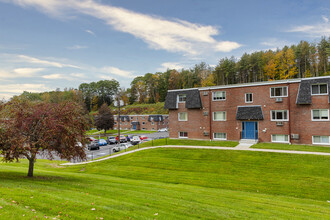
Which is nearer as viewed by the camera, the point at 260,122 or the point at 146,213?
the point at 146,213

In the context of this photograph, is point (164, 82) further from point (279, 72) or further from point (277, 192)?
point (277, 192)

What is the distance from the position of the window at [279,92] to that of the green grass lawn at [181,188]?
28.5 feet

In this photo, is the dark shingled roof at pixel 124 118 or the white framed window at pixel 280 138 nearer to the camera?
the white framed window at pixel 280 138

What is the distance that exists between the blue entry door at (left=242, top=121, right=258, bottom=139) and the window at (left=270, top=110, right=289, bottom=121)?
219 cm

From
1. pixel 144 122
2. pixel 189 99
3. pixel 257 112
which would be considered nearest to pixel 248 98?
pixel 257 112

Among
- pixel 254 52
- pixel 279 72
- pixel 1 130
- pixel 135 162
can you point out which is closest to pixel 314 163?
pixel 135 162

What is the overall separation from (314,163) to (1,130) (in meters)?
22.1

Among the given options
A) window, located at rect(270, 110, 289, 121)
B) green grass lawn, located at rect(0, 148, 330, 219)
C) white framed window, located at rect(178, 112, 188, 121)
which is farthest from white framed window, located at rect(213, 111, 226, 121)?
green grass lawn, located at rect(0, 148, 330, 219)

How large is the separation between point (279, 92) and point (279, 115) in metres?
2.78

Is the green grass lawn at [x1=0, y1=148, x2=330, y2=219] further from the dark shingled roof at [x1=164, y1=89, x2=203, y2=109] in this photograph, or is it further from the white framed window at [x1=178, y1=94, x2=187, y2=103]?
the white framed window at [x1=178, y1=94, x2=187, y2=103]

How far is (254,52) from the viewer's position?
7475 cm

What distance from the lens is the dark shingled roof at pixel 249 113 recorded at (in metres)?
26.3

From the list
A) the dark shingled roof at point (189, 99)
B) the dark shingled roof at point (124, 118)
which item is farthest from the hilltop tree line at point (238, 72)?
the dark shingled roof at point (189, 99)

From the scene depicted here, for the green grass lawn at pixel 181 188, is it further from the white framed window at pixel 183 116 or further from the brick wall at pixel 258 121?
the white framed window at pixel 183 116
